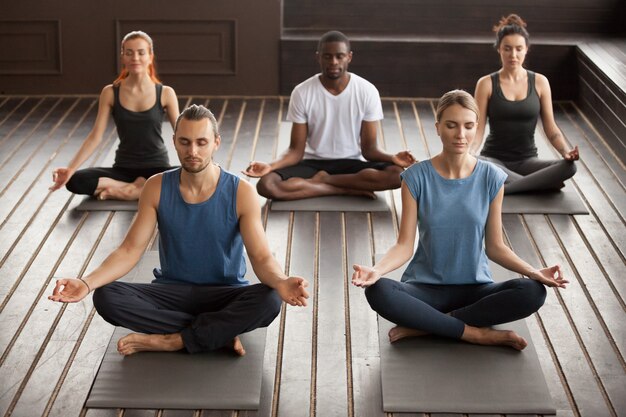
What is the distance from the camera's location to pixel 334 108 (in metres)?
4.93

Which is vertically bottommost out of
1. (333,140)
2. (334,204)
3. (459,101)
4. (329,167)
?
(334,204)

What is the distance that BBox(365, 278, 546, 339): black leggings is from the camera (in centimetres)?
335

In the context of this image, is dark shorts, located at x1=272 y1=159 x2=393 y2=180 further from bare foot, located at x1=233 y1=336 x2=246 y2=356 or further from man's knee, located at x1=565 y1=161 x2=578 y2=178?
bare foot, located at x1=233 y1=336 x2=246 y2=356

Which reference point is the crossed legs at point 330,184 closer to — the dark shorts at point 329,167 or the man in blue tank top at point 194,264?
the dark shorts at point 329,167

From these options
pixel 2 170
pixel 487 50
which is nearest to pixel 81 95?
pixel 2 170

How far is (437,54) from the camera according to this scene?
6.94 metres

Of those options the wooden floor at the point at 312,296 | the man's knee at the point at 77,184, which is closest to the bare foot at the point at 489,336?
the wooden floor at the point at 312,296

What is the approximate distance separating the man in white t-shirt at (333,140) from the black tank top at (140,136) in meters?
0.55

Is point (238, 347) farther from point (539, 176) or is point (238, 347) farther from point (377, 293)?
point (539, 176)

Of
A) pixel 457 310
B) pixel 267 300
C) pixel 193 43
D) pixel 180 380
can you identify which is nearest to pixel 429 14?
pixel 193 43

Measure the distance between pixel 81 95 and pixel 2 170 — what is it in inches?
66.4

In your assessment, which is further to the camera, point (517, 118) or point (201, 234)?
point (517, 118)

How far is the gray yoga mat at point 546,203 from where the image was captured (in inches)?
188

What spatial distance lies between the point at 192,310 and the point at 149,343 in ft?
0.61
